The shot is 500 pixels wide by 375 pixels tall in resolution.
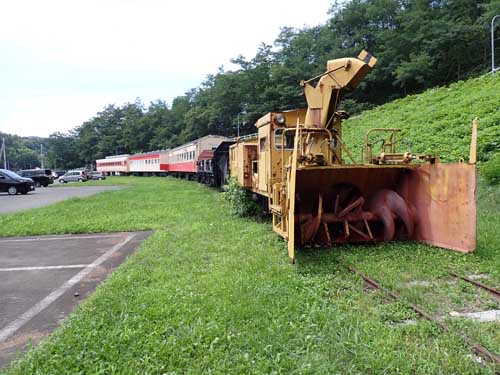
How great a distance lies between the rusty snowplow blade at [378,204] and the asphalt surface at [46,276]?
11.3 feet

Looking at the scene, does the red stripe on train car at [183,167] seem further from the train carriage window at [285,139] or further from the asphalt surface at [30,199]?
the train carriage window at [285,139]

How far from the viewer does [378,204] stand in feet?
23.3

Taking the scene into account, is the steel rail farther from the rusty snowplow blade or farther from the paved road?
the paved road

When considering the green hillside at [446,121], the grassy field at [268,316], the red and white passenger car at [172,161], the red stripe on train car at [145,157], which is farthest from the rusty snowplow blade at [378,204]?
the red stripe on train car at [145,157]

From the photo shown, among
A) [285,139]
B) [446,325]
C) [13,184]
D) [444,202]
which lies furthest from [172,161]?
[446,325]

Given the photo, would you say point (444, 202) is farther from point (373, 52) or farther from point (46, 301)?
point (373, 52)

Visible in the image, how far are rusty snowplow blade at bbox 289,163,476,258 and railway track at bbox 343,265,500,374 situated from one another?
1.36m

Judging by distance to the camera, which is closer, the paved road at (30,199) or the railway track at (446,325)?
the railway track at (446,325)

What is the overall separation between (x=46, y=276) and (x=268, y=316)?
388 centimetres

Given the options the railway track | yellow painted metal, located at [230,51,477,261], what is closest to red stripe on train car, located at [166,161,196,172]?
yellow painted metal, located at [230,51,477,261]

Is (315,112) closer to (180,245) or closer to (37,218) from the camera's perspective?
(180,245)

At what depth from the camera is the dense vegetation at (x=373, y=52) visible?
3750cm

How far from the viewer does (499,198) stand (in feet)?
30.4

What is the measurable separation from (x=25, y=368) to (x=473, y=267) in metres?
5.25
